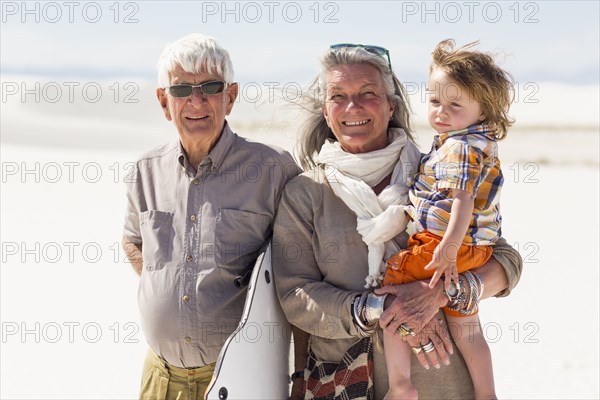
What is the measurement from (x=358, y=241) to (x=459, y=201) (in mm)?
498

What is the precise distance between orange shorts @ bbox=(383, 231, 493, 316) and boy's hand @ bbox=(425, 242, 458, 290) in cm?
5

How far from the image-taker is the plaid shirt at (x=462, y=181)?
347 cm

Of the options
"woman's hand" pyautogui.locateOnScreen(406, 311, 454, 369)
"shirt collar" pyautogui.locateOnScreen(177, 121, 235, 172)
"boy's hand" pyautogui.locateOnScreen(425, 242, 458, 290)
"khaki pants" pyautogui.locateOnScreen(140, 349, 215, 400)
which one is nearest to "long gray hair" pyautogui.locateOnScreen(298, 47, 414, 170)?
"shirt collar" pyautogui.locateOnScreen(177, 121, 235, 172)

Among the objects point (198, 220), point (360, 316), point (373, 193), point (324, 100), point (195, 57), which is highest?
point (195, 57)

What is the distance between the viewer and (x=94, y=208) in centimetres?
1628

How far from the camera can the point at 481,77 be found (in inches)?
138

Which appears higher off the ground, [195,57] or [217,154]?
[195,57]

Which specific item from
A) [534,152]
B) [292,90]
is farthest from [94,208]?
[534,152]

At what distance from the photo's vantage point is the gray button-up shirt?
11.9 feet

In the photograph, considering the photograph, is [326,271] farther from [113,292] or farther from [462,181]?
[113,292]

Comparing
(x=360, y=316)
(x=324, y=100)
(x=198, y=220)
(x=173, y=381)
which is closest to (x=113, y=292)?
(x=173, y=381)

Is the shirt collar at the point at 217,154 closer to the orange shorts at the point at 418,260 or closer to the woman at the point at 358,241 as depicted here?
the woman at the point at 358,241

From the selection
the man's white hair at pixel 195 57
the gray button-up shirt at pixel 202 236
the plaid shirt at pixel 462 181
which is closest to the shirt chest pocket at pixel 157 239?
the gray button-up shirt at pixel 202 236

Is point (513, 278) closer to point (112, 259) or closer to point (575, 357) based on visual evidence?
point (575, 357)
